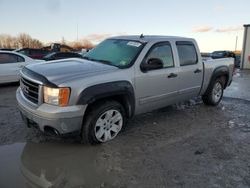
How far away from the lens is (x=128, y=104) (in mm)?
4969

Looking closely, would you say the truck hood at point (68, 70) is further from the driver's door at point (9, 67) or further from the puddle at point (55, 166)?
the driver's door at point (9, 67)

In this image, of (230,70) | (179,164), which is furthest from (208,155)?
(230,70)

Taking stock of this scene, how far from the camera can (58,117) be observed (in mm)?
4090

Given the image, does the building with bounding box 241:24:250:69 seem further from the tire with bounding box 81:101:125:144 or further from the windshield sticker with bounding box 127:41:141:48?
the tire with bounding box 81:101:125:144

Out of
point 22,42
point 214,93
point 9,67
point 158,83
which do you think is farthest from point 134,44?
point 22,42

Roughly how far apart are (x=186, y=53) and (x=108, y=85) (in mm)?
2544

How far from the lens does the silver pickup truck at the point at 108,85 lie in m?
4.18

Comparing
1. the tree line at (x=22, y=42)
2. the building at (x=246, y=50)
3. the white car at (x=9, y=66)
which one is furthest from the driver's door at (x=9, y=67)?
the tree line at (x=22, y=42)

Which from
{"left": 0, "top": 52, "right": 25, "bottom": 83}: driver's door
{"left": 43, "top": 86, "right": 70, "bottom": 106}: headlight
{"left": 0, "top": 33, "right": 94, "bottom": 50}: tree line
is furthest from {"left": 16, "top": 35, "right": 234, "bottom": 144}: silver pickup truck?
{"left": 0, "top": 33, "right": 94, "bottom": 50}: tree line

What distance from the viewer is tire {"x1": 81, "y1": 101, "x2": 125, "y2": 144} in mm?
4453

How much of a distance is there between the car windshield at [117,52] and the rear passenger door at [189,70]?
1.17 m

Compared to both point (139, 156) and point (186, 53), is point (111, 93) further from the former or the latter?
point (186, 53)

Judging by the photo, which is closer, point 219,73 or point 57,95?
point 57,95

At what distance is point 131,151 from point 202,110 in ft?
11.2
